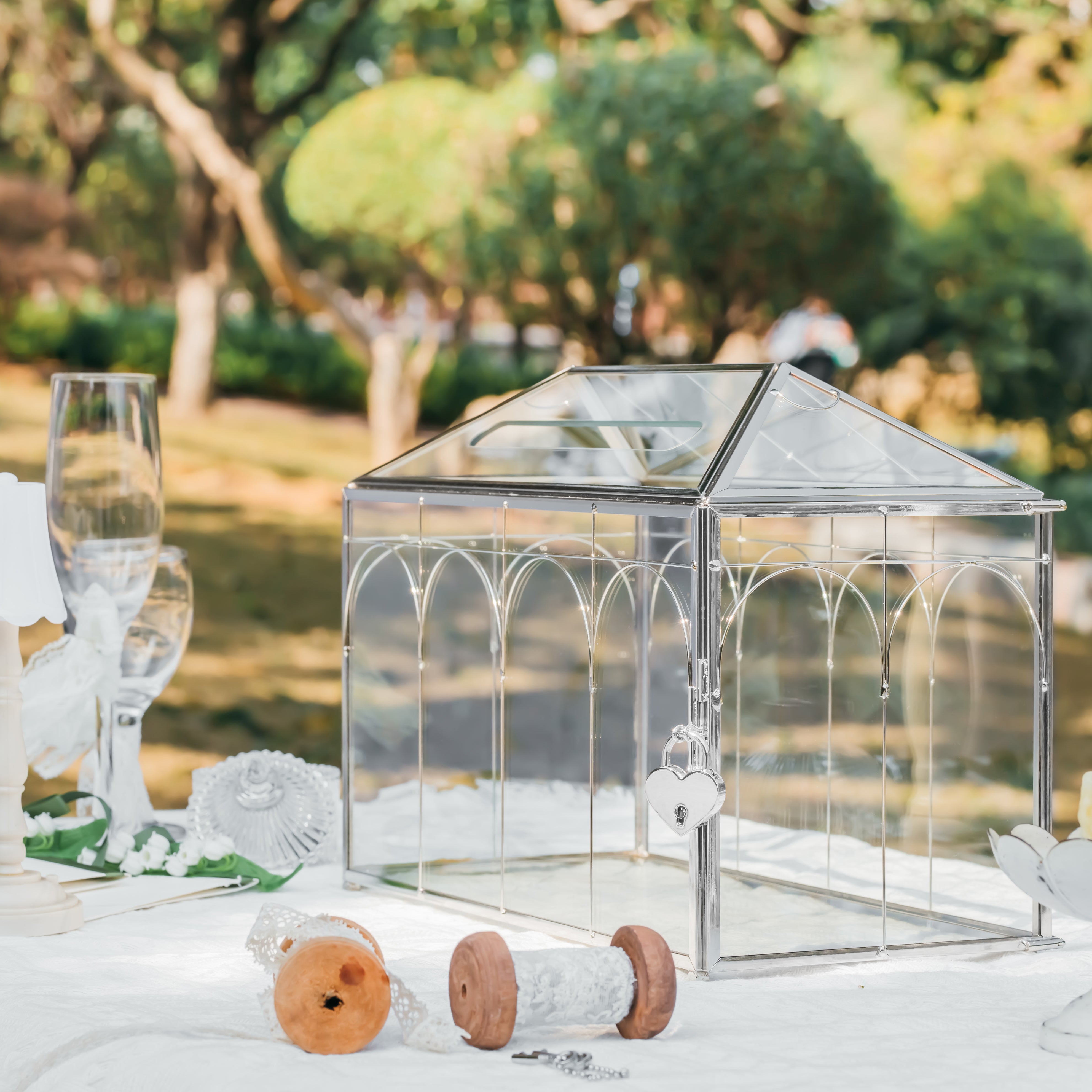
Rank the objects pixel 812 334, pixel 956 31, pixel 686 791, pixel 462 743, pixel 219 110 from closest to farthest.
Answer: pixel 686 791 < pixel 462 743 < pixel 812 334 < pixel 956 31 < pixel 219 110

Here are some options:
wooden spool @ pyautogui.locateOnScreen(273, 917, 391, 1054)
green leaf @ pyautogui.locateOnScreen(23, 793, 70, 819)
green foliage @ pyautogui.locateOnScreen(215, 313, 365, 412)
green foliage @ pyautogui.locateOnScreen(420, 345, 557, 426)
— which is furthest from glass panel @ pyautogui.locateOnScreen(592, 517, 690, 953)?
green foliage @ pyautogui.locateOnScreen(215, 313, 365, 412)

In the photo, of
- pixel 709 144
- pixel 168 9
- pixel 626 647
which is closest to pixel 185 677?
pixel 709 144

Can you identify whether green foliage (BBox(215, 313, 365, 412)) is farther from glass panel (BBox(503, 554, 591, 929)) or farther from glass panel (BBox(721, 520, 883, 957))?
glass panel (BBox(721, 520, 883, 957))

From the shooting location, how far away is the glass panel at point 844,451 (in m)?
2.83

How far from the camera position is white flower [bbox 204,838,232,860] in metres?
3.25

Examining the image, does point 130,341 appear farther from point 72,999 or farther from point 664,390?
point 72,999

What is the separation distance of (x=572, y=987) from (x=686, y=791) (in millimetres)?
441

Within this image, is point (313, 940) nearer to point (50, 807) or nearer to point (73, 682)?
point (73, 682)

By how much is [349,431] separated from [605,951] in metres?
9.43

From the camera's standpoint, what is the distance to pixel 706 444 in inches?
118

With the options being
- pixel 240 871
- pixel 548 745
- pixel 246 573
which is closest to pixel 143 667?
pixel 240 871

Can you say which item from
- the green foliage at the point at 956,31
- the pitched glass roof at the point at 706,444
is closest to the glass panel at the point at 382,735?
the pitched glass roof at the point at 706,444

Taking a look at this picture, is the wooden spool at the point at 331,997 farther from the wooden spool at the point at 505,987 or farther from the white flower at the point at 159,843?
the white flower at the point at 159,843

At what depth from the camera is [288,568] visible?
942 cm
